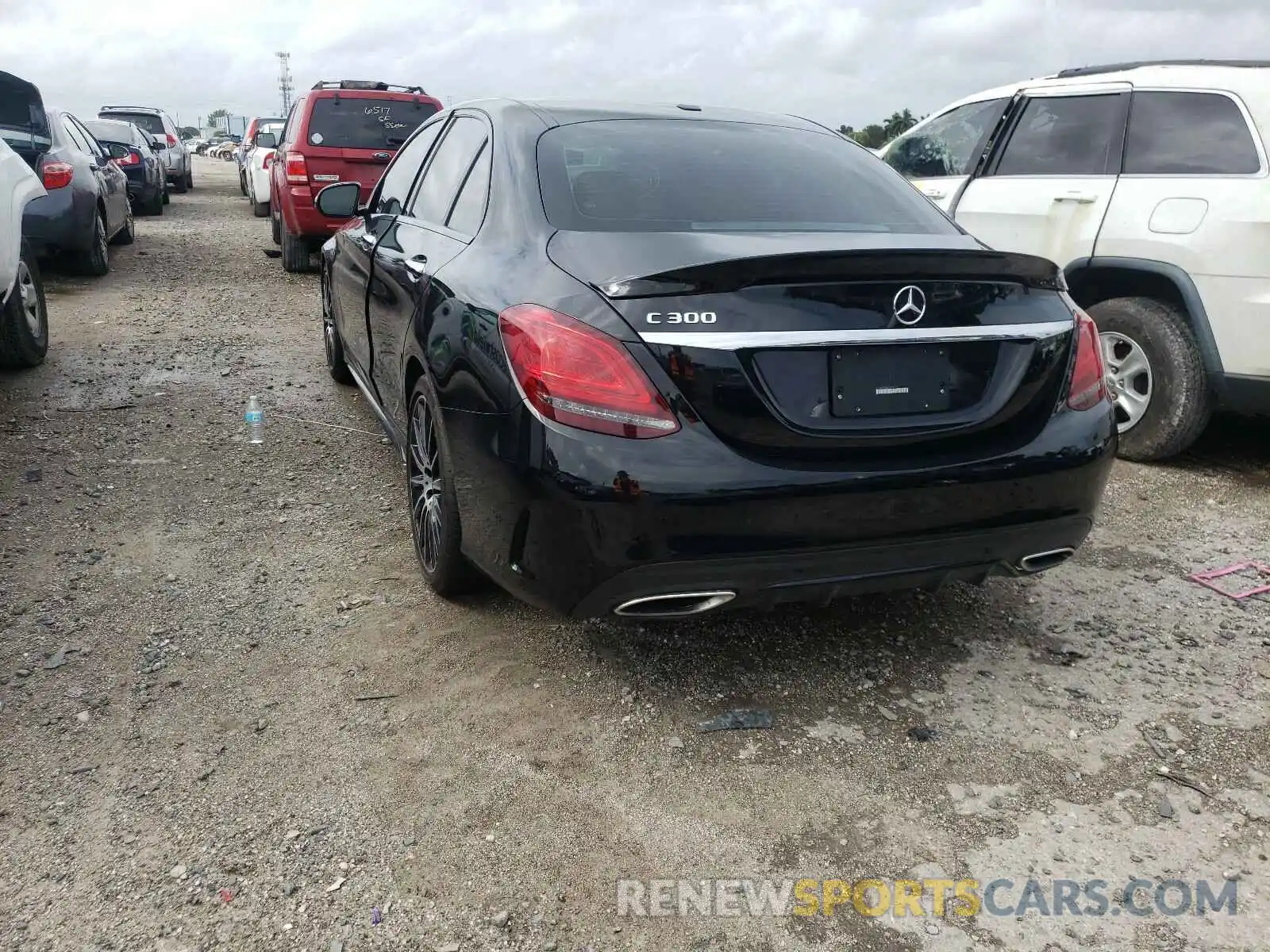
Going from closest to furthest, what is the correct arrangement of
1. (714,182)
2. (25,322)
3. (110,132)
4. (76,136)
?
(714,182), (25,322), (76,136), (110,132)

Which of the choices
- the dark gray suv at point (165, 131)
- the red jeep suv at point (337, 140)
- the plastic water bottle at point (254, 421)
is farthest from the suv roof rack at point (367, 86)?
the dark gray suv at point (165, 131)

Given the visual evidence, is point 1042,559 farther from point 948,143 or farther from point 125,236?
point 125,236

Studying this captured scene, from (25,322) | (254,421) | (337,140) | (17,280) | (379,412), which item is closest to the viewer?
(379,412)

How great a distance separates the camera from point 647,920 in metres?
2.05

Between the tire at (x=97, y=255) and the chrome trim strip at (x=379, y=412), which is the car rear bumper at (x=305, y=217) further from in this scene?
the chrome trim strip at (x=379, y=412)

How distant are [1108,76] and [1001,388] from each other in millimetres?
3545

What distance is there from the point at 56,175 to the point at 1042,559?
8.68 metres

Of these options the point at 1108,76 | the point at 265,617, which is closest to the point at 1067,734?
the point at 265,617

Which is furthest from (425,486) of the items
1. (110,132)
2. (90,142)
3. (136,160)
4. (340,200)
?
(110,132)

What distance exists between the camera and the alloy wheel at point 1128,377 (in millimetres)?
4828

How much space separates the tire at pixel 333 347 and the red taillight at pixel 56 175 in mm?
4038

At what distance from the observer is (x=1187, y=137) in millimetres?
4645

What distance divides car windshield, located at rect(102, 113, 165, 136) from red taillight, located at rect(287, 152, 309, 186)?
49.7 ft

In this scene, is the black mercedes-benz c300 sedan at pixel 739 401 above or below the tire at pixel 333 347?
above
